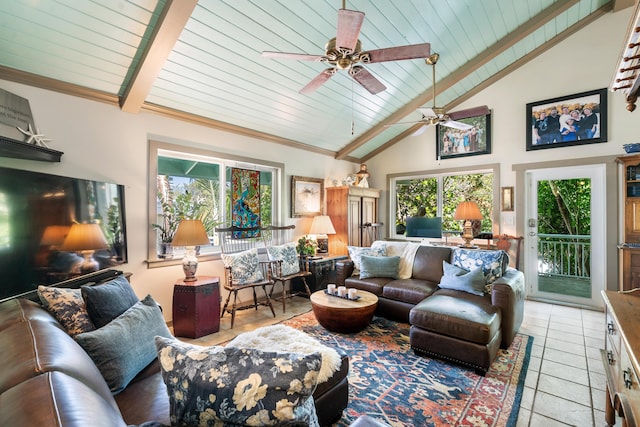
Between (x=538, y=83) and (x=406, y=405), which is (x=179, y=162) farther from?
(x=538, y=83)

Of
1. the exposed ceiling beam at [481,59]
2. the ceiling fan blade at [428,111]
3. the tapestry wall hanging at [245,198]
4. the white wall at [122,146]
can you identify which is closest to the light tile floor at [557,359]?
the white wall at [122,146]

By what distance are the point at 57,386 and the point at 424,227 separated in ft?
17.6

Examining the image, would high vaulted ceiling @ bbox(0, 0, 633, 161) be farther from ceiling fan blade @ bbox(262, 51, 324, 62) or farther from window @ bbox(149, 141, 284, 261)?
ceiling fan blade @ bbox(262, 51, 324, 62)

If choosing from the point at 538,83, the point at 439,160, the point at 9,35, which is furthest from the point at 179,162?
the point at 538,83

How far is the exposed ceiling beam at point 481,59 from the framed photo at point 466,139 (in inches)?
34.8

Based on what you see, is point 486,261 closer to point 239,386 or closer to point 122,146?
point 239,386

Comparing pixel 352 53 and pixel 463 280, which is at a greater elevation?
pixel 352 53

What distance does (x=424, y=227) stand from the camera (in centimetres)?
540

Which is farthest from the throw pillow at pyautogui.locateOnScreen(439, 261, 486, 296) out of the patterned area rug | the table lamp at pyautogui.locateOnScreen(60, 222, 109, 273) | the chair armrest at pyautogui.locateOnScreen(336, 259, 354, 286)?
the table lamp at pyautogui.locateOnScreen(60, 222, 109, 273)

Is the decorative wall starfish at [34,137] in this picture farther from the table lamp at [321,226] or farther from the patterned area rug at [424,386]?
the table lamp at [321,226]

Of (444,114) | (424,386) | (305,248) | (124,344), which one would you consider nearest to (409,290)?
(424,386)

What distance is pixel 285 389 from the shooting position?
2.72ft

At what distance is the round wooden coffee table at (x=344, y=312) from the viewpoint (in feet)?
9.72

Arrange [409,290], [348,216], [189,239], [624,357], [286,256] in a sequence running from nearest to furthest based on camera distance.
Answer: [624,357]
[189,239]
[409,290]
[286,256]
[348,216]
